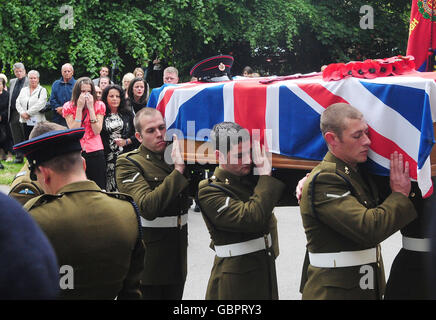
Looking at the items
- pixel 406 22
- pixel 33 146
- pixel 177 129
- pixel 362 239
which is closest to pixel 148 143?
pixel 177 129

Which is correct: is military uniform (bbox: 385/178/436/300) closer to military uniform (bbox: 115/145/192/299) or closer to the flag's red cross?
military uniform (bbox: 115/145/192/299)

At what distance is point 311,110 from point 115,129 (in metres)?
4.18

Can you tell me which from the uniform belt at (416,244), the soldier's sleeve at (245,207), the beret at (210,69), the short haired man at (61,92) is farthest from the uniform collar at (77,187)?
the short haired man at (61,92)

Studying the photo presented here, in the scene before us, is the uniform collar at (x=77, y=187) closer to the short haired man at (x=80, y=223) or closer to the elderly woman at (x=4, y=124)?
the short haired man at (x=80, y=223)

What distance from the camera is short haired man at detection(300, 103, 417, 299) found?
2.40m

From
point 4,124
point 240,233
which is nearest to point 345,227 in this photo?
point 240,233

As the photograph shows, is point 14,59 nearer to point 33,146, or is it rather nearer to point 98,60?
point 98,60

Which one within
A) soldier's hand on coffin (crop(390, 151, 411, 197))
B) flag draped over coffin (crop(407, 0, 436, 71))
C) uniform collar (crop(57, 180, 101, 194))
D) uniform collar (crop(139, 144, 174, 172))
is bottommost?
uniform collar (crop(139, 144, 174, 172))

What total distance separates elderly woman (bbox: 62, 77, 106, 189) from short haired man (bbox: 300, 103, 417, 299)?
426cm

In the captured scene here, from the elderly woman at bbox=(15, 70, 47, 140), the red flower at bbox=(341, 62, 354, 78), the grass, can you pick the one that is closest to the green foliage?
the elderly woman at bbox=(15, 70, 47, 140)

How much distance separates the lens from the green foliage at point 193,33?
11.4m

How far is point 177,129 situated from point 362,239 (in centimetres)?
155

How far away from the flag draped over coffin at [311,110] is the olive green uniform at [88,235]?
1.08 metres

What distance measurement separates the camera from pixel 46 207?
2115 millimetres
